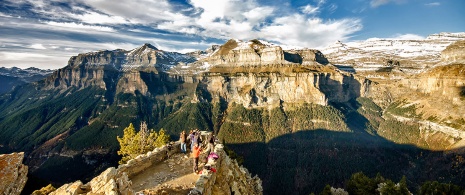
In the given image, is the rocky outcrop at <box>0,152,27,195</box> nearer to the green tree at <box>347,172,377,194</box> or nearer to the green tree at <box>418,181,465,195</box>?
the green tree at <box>347,172,377,194</box>

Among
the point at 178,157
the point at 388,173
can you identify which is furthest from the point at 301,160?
the point at 178,157

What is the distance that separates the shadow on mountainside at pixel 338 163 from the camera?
139875 mm

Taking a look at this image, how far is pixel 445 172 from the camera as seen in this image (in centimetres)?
13112

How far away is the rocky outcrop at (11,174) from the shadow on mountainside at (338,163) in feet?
434

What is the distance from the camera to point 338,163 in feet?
535

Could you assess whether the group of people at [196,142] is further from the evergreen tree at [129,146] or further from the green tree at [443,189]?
the green tree at [443,189]

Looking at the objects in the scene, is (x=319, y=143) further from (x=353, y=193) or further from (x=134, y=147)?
(x=134, y=147)

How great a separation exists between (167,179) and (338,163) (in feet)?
529

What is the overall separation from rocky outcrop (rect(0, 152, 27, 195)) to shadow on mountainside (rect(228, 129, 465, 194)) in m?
132

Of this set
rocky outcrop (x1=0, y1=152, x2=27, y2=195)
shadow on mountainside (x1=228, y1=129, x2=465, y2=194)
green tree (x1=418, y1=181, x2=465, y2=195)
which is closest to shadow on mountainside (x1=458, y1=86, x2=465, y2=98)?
shadow on mountainside (x1=228, y1=129, x2=465, y2=194)

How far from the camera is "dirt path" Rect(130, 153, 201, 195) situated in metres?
19.1

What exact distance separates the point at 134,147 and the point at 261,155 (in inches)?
5883

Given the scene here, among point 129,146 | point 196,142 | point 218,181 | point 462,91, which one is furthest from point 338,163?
point 218,181

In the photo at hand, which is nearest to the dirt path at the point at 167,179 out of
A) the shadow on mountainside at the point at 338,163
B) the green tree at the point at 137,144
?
the green tree at the point at 137,144
